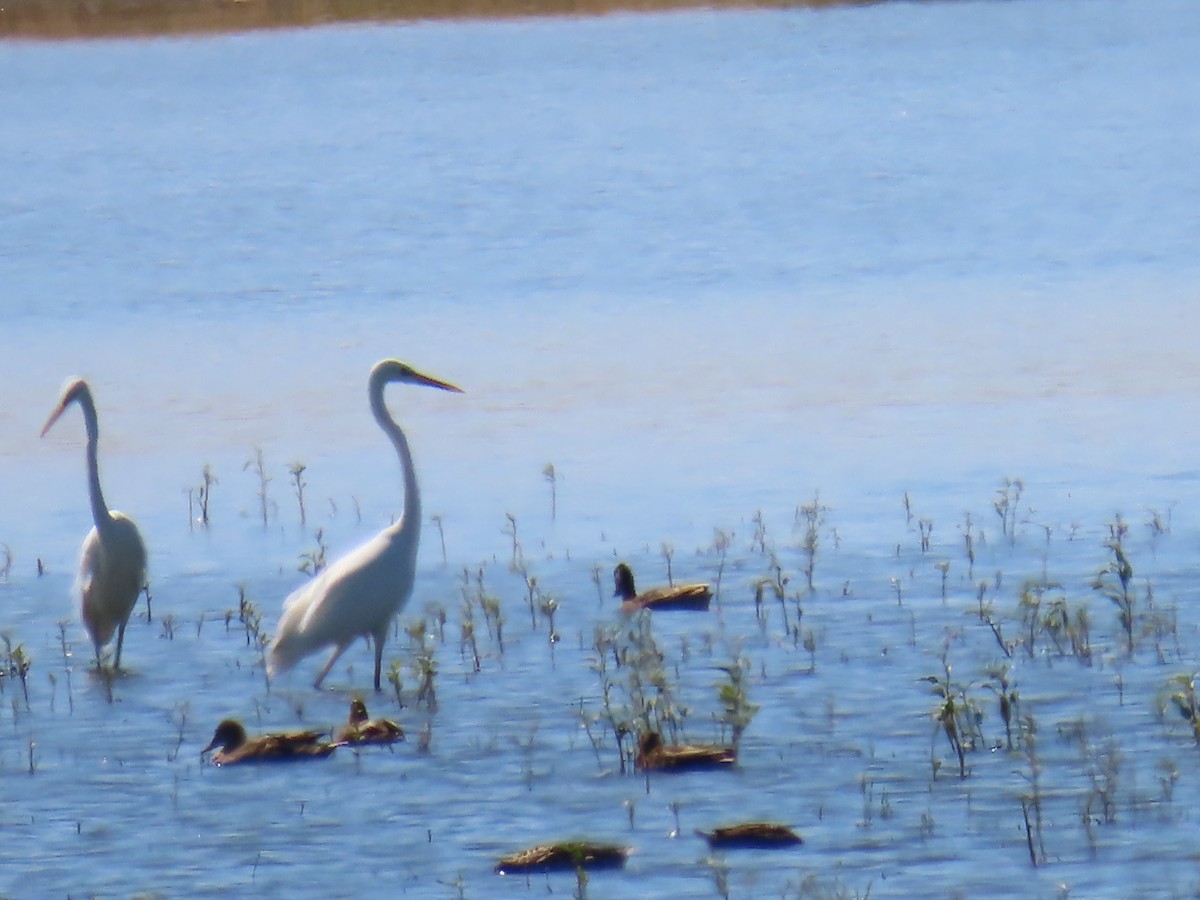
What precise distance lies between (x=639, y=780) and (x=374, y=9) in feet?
116

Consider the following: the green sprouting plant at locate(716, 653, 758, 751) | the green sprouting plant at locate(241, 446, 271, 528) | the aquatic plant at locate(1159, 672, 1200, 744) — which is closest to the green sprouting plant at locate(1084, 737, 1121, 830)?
the aquatic plant at locate(1159, 672, 1200, 744)

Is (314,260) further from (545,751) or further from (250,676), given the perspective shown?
(545,751)

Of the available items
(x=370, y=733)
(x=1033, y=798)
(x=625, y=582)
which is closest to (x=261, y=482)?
(x=625, y=582)

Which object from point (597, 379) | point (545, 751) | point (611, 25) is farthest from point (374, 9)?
point (545, 751)

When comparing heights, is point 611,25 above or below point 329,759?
above

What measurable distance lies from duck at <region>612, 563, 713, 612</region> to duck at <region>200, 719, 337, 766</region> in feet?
6.15

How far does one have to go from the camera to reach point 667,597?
29.8ft

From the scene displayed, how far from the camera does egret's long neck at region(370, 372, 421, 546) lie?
29.5ft

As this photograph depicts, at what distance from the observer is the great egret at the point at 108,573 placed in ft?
30.6

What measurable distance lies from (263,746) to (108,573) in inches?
89.1

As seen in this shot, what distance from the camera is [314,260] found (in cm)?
2325

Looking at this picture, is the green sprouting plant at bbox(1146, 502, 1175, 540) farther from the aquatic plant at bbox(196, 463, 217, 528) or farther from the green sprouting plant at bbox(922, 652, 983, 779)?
the aquatic plant at bbox(196, 463, 217, 528)

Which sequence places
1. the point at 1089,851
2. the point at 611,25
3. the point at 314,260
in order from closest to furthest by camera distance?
the point at 1089,851, the point at 314,260, the point at 611,25

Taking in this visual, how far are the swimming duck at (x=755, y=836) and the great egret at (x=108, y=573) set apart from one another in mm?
3558
